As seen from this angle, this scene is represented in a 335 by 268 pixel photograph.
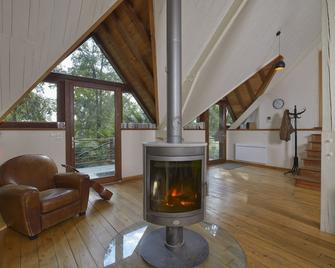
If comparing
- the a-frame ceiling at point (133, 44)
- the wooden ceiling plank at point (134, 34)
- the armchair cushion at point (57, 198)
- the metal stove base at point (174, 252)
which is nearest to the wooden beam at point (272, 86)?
the a-frame ceiling at point (133, 44)

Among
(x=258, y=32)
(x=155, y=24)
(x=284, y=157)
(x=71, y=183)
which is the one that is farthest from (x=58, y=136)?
(x=284, y=157)

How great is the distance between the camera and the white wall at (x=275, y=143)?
4914mm

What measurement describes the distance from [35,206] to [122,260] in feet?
3.65

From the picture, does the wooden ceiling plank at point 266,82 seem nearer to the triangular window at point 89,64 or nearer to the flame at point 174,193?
the triangular window at point 89,64

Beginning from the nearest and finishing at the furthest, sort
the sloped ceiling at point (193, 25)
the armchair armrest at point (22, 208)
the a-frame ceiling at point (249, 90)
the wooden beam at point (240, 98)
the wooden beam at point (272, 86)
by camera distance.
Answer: the armchair armrest at point (22, 208) → the sloped ceiling at point (193, 25) → the wooden beam at point (272, 86) → the a-frame ceiling at point (249, 90) → the wooden beam at point (240, 98)

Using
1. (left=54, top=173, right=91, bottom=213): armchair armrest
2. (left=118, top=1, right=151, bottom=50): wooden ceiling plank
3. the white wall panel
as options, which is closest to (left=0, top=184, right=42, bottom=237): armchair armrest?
(left=54, top=173, right=91, bottom=213): armchair armrest

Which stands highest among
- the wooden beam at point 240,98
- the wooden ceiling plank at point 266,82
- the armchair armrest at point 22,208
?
the wooden ceiling plank at point 266,82

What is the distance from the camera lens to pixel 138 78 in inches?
157

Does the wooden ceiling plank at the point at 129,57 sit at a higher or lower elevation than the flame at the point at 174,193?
higher

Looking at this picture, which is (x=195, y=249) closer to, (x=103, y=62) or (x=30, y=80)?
(x=30, y=80)

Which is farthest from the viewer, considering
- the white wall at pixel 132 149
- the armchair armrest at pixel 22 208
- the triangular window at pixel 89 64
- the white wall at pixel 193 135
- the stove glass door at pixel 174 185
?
the white wall at pixel 193 135

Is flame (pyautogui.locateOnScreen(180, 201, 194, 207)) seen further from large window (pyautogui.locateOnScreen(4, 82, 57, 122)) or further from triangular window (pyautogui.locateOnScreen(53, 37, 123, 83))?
triangular window (pyautogui.locateOnScreen(53, 37, 123, 83))

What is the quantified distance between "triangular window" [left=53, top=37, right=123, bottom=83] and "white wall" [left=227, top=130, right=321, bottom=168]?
170 inches

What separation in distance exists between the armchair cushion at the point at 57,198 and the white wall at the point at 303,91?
17.4 feet
